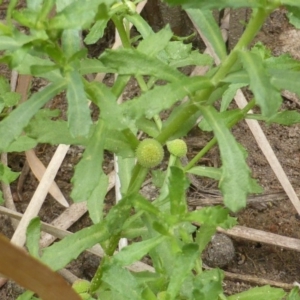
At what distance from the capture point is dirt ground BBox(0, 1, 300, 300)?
81.9 inches

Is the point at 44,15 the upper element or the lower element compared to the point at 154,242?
upper

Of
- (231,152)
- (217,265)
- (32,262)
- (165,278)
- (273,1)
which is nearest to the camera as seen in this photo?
(32,262)

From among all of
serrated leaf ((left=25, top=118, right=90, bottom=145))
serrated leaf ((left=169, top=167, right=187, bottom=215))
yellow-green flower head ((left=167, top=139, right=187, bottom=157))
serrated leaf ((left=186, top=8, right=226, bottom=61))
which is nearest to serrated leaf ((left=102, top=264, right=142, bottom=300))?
serrated leaf ((left=169, top=167, right=187, bottom=215))

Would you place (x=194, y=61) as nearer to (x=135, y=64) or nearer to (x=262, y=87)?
(x=135, y=64)

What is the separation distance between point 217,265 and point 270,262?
21 cm

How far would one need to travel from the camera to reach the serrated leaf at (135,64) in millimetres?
1145

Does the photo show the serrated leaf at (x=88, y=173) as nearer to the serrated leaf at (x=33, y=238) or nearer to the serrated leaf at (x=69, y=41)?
the serrated leaf at (x=69, y=41)

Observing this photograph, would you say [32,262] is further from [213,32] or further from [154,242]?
[213,32]

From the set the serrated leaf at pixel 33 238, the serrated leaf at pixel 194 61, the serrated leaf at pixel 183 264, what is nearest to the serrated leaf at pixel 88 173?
the serrated leaf at pixel 183 264

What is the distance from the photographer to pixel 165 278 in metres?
1.41

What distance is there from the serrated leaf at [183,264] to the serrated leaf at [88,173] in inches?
8.9

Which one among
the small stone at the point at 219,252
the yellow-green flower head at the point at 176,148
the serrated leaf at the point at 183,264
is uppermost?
the serrated leaf at the point at 183,264

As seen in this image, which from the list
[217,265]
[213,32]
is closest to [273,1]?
[213,32]

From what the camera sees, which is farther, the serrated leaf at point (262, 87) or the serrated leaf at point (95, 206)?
the serrated leaf at point (95, 206)
